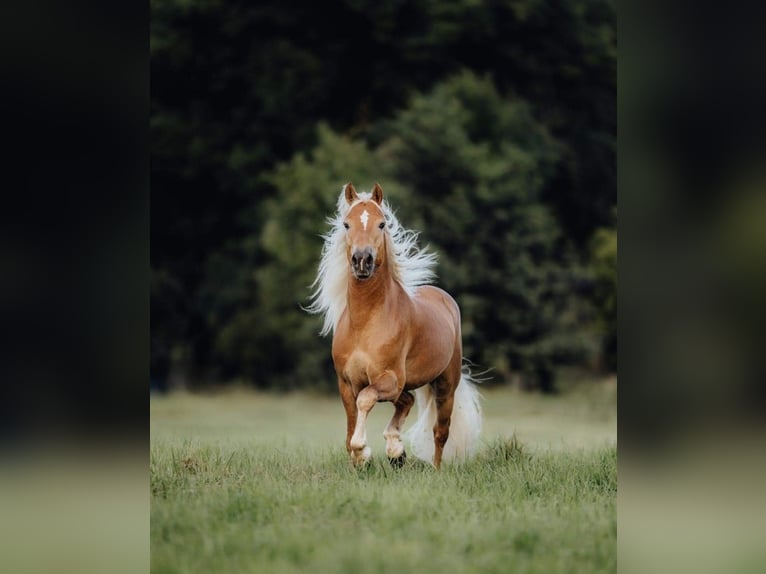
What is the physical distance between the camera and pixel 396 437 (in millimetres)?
7957

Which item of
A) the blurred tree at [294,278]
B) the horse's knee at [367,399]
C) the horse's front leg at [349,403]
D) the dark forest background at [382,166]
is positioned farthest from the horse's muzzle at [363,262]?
the blurred tree at [294,278]

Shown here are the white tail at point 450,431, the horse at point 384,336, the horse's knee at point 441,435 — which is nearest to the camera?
the horse at point 384,336

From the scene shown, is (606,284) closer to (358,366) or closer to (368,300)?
(368,300)

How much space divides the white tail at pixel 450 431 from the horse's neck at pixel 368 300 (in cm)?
148

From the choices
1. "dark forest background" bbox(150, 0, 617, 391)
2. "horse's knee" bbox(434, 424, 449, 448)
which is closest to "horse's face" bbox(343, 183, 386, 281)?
"horse's knee" bbox(434, 424, 449, 448)

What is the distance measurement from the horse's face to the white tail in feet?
6.19

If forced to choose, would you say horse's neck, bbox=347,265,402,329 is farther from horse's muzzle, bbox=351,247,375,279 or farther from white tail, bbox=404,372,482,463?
white tail, bbox=404,372,482,463

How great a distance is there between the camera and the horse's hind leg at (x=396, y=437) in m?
7.80

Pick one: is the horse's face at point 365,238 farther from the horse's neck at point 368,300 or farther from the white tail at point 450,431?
the white tail at point 450,431

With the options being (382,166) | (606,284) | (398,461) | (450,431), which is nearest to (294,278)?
(382,166)

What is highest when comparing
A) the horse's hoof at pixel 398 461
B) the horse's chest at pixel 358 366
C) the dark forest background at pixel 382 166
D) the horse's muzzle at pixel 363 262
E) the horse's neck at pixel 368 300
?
the dark forest background at pixel 382 166
